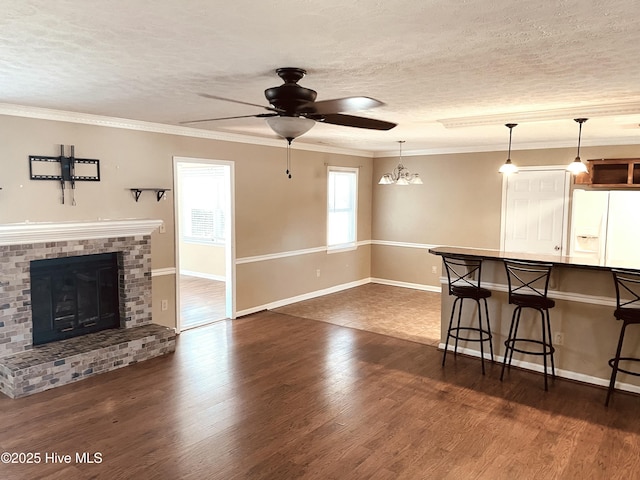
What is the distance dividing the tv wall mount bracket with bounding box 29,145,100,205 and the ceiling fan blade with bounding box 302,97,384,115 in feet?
9.65

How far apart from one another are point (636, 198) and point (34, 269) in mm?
6630

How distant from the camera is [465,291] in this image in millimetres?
4371

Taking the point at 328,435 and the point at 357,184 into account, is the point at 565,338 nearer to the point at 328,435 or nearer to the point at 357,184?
the point at 328,435

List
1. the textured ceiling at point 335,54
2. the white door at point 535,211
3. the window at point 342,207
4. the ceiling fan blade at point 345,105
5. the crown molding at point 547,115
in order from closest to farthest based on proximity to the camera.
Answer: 1. the textured ceiling at point 335,54
2. the ceiling fan blade at point 345,105
3. the crown molding at point 547,115
4. the white door at point 535,211
5. the window at point 342,207

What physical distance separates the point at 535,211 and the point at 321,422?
4.90 metres

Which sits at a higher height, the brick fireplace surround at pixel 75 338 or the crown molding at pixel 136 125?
the crown molding at pixel 136 125

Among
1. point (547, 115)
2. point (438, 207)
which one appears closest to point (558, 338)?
point (547, 115)

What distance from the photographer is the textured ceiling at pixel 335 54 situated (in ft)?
6.01

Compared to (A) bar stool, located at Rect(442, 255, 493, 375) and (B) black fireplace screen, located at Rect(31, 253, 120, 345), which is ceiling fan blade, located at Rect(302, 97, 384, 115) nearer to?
(A) bar stool, located at Rect(442, 255, 493, 375)

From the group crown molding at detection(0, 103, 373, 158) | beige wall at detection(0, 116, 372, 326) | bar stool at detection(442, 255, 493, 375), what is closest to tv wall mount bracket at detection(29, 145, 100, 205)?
beige wall at detection(0, 116, 372, 326)

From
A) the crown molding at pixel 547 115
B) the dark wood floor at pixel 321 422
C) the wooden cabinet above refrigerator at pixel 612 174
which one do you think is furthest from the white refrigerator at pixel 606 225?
the dark wood floor at pixel 321 422

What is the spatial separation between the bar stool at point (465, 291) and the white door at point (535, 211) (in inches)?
95.7

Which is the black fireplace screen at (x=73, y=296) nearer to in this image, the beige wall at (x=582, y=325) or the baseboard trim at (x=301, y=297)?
the baseboard trim at (x=301, y=297)

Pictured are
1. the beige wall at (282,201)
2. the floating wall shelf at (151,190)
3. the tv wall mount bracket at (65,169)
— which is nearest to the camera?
the tv wall mount bracket at (65,169)
